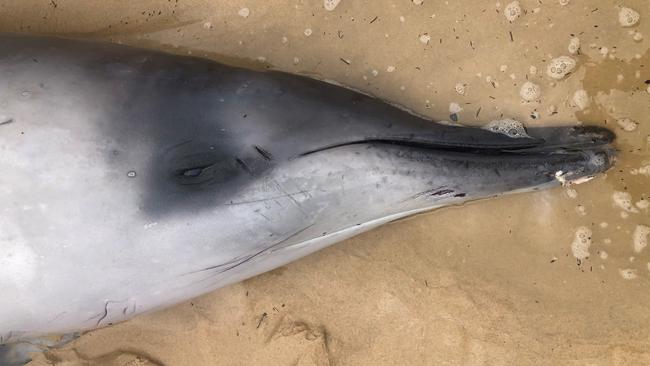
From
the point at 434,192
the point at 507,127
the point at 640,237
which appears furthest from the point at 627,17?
the point at 434,192

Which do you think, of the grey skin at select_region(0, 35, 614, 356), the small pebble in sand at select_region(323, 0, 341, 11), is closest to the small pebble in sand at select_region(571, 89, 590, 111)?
the grey skin at select_region(0, 35, 614, 356)

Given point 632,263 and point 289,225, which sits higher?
point 289,225

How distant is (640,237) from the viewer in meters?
3.83

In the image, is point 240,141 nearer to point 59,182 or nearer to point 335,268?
point 59,182

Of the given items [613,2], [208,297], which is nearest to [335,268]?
[208,297]

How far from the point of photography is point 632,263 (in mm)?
3846

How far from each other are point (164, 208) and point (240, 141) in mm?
517

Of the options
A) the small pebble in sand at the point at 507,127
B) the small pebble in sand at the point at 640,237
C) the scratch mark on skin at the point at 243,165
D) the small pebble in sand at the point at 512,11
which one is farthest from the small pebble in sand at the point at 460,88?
the scratch mark on skin at the point at 243,165

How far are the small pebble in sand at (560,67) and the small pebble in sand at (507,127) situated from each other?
16.3 inches

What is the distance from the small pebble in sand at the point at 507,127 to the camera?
3834 mm

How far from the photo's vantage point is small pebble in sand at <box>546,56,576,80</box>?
388 cm

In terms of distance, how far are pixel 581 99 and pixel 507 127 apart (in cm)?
53

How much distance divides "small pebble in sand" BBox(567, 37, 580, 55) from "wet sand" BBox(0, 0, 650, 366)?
25 mm

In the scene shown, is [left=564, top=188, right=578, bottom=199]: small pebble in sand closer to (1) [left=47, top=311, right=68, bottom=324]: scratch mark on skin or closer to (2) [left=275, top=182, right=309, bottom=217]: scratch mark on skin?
(2) [left=275, top=182, right=309, bottom=217]: scratch mark on skin
